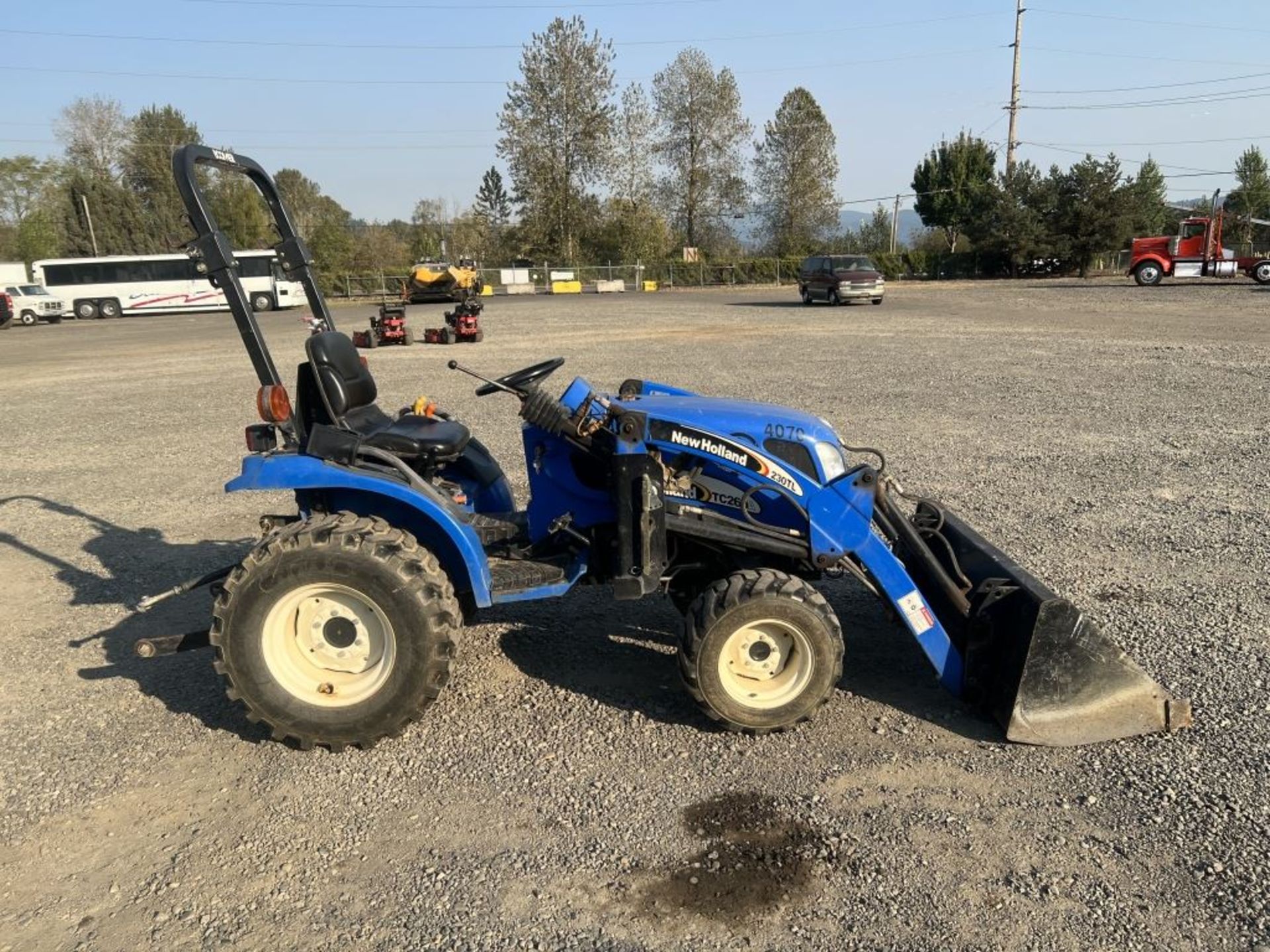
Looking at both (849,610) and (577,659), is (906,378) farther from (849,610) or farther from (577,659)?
(577,659)

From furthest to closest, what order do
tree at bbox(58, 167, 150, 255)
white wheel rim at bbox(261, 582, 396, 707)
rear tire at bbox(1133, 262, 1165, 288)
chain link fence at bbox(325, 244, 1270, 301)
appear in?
tree at bbox(58, 167, 150, 255) < chain link fence at bbox(325, 244, 1270, 301) < rear tire at bbox(1133, 262, 1165, 288) < white wheel rim at bbox(261, 582, 396, 707)

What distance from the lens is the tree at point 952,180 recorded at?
196 ft

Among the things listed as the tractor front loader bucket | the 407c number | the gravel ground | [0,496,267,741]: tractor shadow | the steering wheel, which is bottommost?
the gravel ground

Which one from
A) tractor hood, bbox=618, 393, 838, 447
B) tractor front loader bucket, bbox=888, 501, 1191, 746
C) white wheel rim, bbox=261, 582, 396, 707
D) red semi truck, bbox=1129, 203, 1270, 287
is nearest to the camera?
tractor front loader bucket, bbox=888, 501, 1191, 746

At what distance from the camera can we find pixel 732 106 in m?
61.2

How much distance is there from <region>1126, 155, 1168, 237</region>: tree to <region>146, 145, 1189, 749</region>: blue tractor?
157 feet

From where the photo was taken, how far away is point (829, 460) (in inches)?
141

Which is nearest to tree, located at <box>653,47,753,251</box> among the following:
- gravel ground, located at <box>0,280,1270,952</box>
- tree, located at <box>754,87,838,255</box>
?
tree, located at <box>754,87,838,255</box>

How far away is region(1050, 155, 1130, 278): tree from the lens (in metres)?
43.0

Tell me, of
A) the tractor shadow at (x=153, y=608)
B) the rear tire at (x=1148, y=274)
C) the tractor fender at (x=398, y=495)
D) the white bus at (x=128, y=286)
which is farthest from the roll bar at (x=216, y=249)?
the white bus at (x=128, y=286)

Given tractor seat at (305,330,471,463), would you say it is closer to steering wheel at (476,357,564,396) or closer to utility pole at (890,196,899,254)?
steering wheel at (476,357,564,396)

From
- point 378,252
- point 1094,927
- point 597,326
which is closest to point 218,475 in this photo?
point 1094,927

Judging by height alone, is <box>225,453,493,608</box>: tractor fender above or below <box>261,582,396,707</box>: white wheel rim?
above

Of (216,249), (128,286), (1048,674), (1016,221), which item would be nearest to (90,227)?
(128,286)
